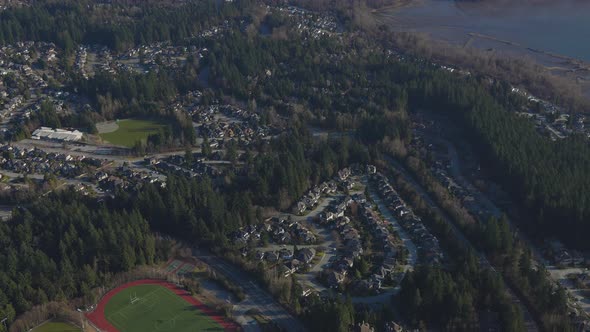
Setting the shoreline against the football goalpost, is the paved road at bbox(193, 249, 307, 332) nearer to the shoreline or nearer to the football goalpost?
the football goalpost

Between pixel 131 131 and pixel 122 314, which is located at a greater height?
pixel 131 131

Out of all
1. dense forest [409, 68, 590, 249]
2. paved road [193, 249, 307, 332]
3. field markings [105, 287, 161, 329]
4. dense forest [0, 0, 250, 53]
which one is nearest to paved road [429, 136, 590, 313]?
dense forest [409, 68, 590, 249]

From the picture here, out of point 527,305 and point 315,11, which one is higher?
point 315,11

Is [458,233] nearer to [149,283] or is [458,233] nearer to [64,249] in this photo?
[149,283]

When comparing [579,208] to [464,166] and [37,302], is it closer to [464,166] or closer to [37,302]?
[464,166]

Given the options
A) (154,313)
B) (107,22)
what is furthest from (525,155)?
(107,22)

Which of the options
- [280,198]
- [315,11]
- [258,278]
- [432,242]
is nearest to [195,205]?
[280,198]
